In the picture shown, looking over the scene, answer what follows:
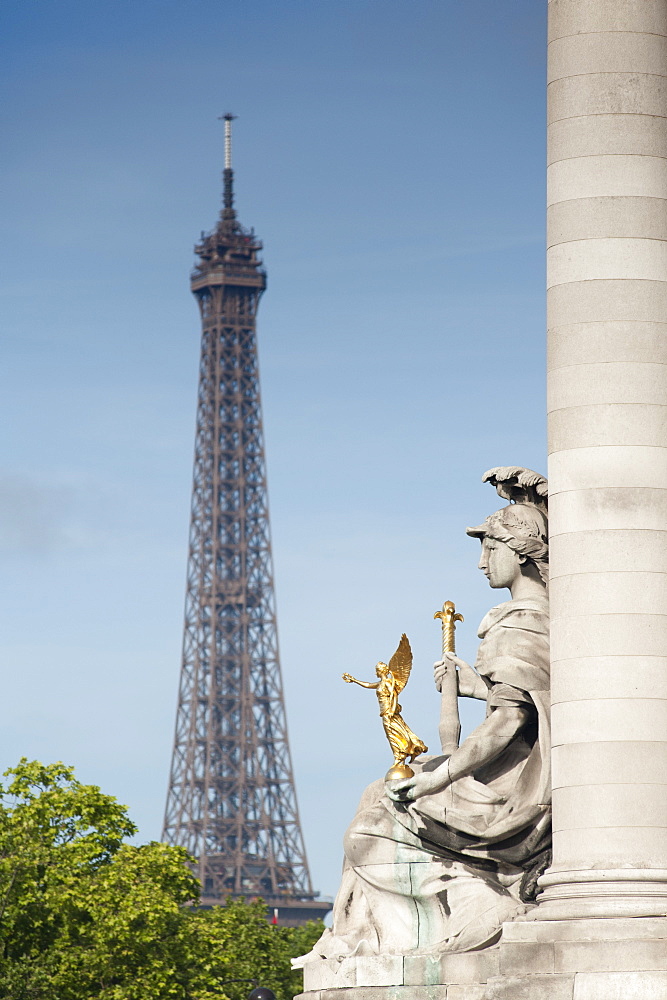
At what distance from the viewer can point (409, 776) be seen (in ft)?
91.7

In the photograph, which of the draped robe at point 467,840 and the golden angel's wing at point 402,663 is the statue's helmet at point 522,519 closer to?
the draped robe at point 467,840

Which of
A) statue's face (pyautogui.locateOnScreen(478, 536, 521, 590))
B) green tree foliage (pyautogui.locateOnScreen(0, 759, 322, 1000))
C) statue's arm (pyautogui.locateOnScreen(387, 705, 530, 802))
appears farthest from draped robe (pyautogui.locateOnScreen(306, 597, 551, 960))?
green tree foliage (pyautogui.locateOnScreen(0, 759, 322, 1000))

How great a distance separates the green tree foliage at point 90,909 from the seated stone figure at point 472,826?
3142 centimetres

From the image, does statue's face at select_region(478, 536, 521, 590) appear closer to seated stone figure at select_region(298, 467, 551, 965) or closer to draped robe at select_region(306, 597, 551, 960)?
seated stone figure at select_region(298, 467, 551, 965)

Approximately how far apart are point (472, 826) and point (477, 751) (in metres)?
0.93

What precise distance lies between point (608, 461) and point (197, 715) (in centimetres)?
17065

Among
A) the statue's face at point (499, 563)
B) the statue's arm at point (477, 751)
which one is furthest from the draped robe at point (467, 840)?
the statue's face at point (499, 563)

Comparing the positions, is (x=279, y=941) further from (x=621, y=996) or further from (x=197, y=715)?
(x=197, y=715)

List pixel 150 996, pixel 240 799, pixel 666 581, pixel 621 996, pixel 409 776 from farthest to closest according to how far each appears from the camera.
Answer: pixel 240 799
pixel 150 996
pixel 409 776
pixel 666 581
pixel 621 996

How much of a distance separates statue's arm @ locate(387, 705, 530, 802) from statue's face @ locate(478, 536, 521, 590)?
2.00 metres

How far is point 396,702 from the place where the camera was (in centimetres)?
2906

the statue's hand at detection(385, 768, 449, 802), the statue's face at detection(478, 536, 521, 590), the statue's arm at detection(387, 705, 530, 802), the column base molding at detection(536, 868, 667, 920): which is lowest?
the column base molding at detection(536, 868, 667, 920)

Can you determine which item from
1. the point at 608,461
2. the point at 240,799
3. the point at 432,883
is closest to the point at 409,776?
the point at 432,883

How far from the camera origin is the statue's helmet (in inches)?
1123
